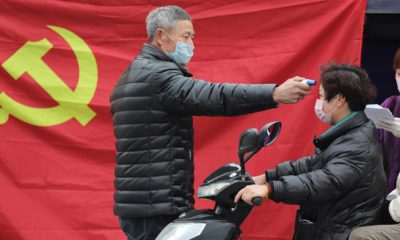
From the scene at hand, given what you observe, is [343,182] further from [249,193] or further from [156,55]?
[156,55]

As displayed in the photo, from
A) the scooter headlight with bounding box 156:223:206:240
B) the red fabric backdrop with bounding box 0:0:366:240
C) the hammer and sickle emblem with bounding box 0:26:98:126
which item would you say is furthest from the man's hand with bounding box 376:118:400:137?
the hammer and sickle emblem with bounding box 0:26:98:126

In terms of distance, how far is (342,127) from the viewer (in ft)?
9.30

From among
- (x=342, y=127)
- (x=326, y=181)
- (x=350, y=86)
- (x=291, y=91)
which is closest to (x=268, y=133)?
(x=291, y=91)

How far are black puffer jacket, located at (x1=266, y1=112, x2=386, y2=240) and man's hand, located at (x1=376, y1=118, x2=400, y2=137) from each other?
13.3 inches

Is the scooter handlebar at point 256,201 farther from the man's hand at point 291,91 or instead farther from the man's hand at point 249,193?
the man's hand at point 291,91

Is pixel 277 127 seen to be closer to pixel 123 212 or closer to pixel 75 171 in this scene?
pixel 123 212

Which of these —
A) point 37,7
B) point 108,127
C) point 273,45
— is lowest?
point 108,127

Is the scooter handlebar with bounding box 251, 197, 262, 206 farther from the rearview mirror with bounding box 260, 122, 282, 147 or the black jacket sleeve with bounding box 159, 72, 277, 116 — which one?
the black jacket sleeve with bounding box 159, 72, 277, 116

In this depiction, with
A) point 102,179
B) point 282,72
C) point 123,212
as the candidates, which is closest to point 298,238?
point 123,212

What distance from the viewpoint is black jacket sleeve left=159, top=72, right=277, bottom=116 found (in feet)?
8.25

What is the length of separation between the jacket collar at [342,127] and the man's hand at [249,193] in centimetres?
55

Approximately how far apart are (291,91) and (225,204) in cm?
55

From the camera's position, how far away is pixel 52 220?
4.59 m

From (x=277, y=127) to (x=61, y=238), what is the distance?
2.67 m
